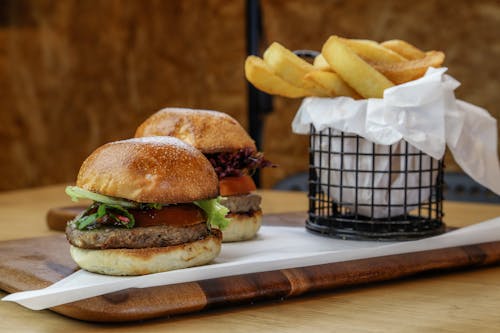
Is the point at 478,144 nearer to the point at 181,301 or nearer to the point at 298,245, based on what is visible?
the point at 298,245

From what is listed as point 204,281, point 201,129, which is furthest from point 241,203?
point 204,281

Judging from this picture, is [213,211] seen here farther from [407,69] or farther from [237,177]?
[407,69]

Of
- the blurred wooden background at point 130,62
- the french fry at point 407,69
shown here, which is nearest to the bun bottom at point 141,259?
the french fry at point 407,69

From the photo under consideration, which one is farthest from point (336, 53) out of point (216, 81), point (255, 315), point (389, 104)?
point (216, 81)

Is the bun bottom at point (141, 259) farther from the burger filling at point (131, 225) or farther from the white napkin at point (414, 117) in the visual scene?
the white napkin at point (414, 117)

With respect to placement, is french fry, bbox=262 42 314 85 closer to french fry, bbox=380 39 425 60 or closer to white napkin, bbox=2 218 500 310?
french fry, bbox=380 39 425 60
